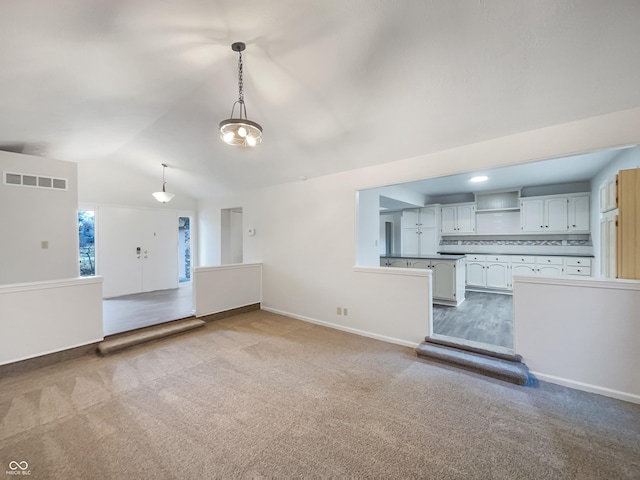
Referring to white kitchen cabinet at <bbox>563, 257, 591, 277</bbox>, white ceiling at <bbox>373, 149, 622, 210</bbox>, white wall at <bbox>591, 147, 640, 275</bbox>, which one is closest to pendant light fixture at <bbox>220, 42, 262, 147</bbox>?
white ceiling at <bbox>373, 149, 622, 210</bbox>

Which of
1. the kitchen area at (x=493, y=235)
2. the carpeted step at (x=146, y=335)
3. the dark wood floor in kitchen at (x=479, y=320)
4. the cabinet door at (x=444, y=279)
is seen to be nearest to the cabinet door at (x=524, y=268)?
the kitchen area at (x=493, y=235)

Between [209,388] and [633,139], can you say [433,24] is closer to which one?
[633,139]

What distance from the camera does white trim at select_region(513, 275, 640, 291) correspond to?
237cm

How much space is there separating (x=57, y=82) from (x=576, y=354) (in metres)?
5.66

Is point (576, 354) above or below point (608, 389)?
above

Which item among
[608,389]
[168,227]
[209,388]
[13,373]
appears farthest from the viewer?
[168,227]

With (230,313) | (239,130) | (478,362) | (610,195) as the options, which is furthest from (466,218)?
(239,130)

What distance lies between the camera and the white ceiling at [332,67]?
73.9 inches

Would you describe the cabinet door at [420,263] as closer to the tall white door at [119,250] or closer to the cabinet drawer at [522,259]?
the cabinet drawer at [522,259]

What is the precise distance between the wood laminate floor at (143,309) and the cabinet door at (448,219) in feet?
20.7

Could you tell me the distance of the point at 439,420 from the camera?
6.96 feet

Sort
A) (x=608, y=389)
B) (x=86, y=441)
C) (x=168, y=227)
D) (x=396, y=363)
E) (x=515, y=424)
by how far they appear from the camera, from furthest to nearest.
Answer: (x=168, y=227)
(x=396, y=363)
(x=608, y=389)
(x=515, y=424)
(x=86, y=441)

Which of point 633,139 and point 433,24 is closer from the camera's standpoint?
point 433,24

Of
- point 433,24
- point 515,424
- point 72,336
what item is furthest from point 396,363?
point 72,336
